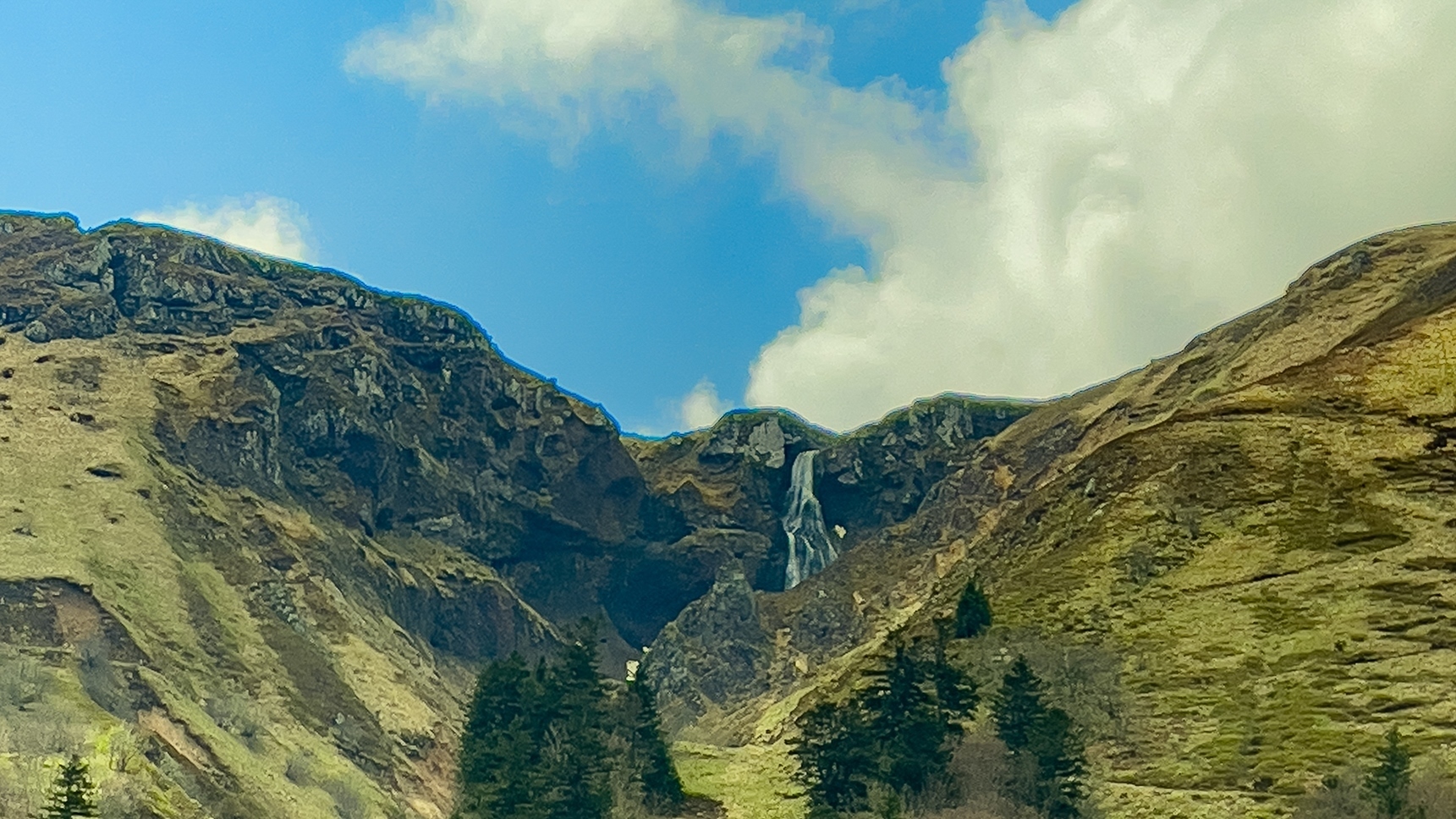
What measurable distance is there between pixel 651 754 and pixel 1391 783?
139ft

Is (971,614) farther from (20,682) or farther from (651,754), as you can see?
(20,682)

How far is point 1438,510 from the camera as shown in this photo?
89500 millimetres

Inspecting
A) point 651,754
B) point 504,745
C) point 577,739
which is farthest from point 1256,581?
point 504,745

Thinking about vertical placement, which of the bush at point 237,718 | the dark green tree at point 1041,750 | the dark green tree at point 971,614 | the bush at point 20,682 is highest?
the bush at point 20,682

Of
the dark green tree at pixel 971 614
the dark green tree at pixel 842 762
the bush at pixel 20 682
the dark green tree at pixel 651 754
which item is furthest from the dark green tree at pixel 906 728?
the bush at pixel 20 682

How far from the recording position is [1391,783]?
58438 millimetres

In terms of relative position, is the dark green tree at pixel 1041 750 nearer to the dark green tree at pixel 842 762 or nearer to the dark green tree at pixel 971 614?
the dark green tree at pixel 842 762

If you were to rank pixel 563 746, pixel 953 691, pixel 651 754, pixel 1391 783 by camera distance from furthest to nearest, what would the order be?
pixel 651 754
pixel 953 691
pixel 563 746
pixel 1391 783

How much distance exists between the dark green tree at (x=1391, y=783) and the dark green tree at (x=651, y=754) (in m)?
39.2

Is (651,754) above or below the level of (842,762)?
above

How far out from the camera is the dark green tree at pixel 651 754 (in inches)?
3314

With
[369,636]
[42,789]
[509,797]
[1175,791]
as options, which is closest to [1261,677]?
[1175,791]

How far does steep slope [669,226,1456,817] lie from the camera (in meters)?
73.1

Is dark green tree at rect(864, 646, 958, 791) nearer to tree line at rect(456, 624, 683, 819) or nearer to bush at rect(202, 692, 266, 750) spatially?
tree line at rect(456, 624, 683, 819)
